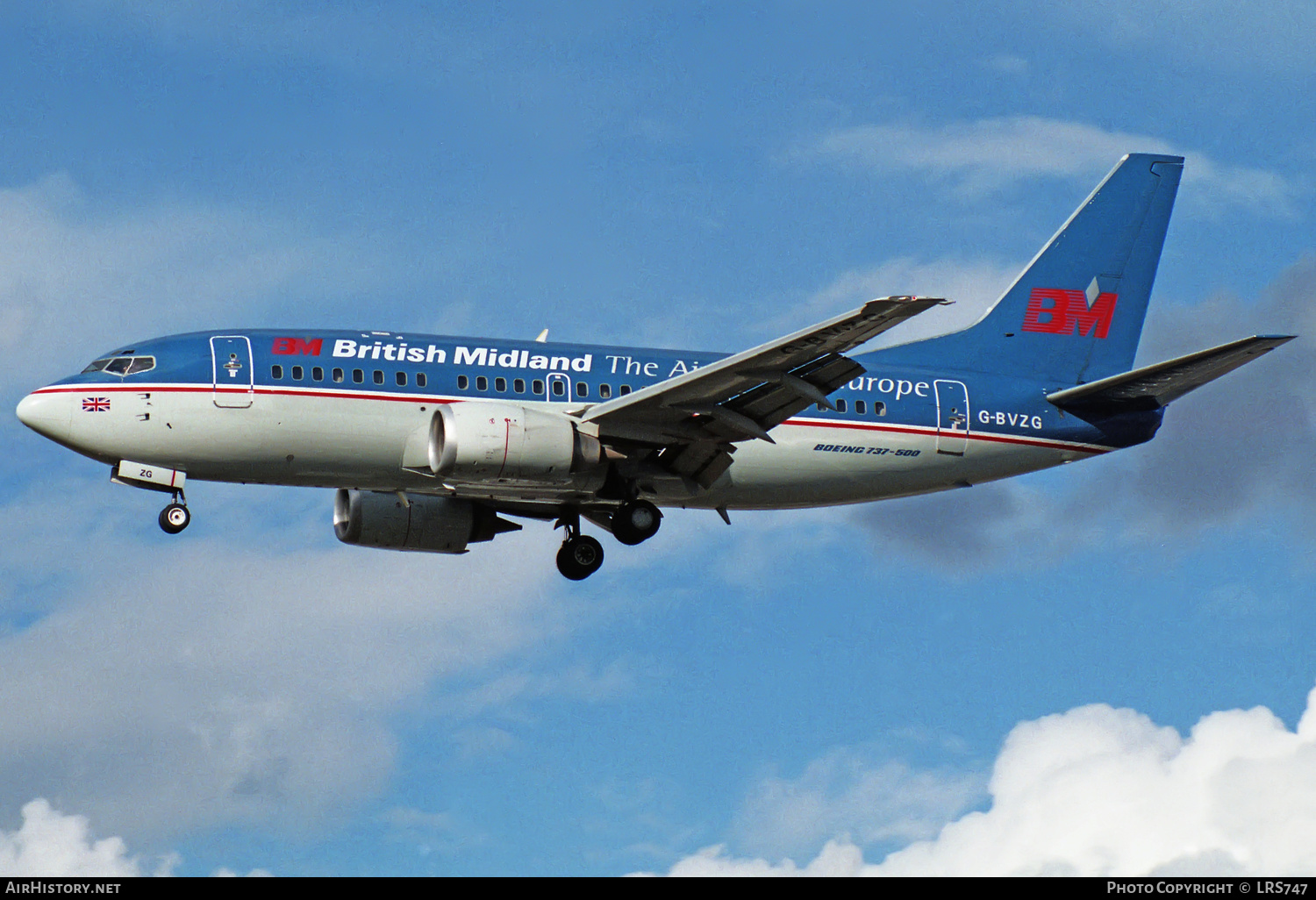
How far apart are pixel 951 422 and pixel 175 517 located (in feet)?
56.4

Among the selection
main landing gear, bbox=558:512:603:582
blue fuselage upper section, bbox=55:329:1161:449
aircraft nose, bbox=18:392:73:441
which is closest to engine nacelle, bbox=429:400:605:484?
blue fuselage upper section, bbox=55:329:1161:449

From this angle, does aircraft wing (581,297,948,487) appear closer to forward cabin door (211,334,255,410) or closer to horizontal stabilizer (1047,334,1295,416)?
forward cabin door (211,334,255,410)

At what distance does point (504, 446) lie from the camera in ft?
114

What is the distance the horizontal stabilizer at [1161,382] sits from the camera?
115ft

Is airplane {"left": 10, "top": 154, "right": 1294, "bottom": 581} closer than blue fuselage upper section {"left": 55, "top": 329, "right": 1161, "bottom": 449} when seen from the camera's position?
Yes

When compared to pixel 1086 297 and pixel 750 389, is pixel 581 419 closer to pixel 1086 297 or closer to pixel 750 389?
pixel 750 389

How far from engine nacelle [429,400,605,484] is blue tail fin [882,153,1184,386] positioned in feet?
32.8

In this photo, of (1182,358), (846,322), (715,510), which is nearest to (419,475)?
(715,510)

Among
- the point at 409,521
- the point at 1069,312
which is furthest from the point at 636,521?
the point at 1069,312

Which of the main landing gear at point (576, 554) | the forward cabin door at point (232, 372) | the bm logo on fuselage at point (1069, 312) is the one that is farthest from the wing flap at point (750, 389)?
the bm logo on fuselage at point (1069, 312)

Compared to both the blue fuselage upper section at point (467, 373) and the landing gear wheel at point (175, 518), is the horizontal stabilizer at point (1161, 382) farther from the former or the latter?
the landing gear wheel at point (175, 518)

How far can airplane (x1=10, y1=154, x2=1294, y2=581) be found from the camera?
3528 centimetres

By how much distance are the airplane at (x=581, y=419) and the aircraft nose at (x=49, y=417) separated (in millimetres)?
38
